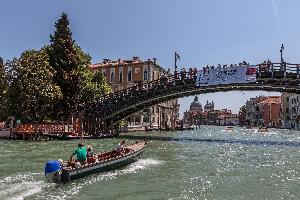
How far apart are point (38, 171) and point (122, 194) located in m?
6.66

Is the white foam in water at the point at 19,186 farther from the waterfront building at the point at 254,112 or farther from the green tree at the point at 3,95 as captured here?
the waterfront building at the point at 254,112

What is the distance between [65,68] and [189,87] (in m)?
14.4

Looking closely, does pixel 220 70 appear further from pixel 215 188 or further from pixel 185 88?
pixel 215 188

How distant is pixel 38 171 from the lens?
20641 millimetres

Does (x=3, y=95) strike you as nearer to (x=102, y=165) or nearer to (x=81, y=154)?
(x=102, y=165)

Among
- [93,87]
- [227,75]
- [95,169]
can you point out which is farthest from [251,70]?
[95,169]

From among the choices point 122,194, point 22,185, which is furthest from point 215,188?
point 22,185

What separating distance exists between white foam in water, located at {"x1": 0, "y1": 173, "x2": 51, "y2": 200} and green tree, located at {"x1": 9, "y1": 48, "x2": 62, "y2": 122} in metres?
26.1

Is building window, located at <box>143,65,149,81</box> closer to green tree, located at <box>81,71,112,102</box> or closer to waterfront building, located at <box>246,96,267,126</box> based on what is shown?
green tree, located at <box>81,71,112,102</box>

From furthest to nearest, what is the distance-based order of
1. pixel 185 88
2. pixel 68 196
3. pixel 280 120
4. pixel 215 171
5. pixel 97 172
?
pixel 280 120 → pixel 185 88 → pixel 215 171 → pixel 97 172 → pixel 68 196

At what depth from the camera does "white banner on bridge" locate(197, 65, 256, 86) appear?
43.5m

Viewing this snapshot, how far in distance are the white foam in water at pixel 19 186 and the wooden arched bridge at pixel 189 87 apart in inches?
1127

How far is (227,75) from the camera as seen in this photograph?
44.8 meters

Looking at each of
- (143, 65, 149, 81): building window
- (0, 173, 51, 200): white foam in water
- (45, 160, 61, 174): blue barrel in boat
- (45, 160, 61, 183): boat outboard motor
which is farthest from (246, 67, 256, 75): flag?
(143, 65, 149, 81): building window
